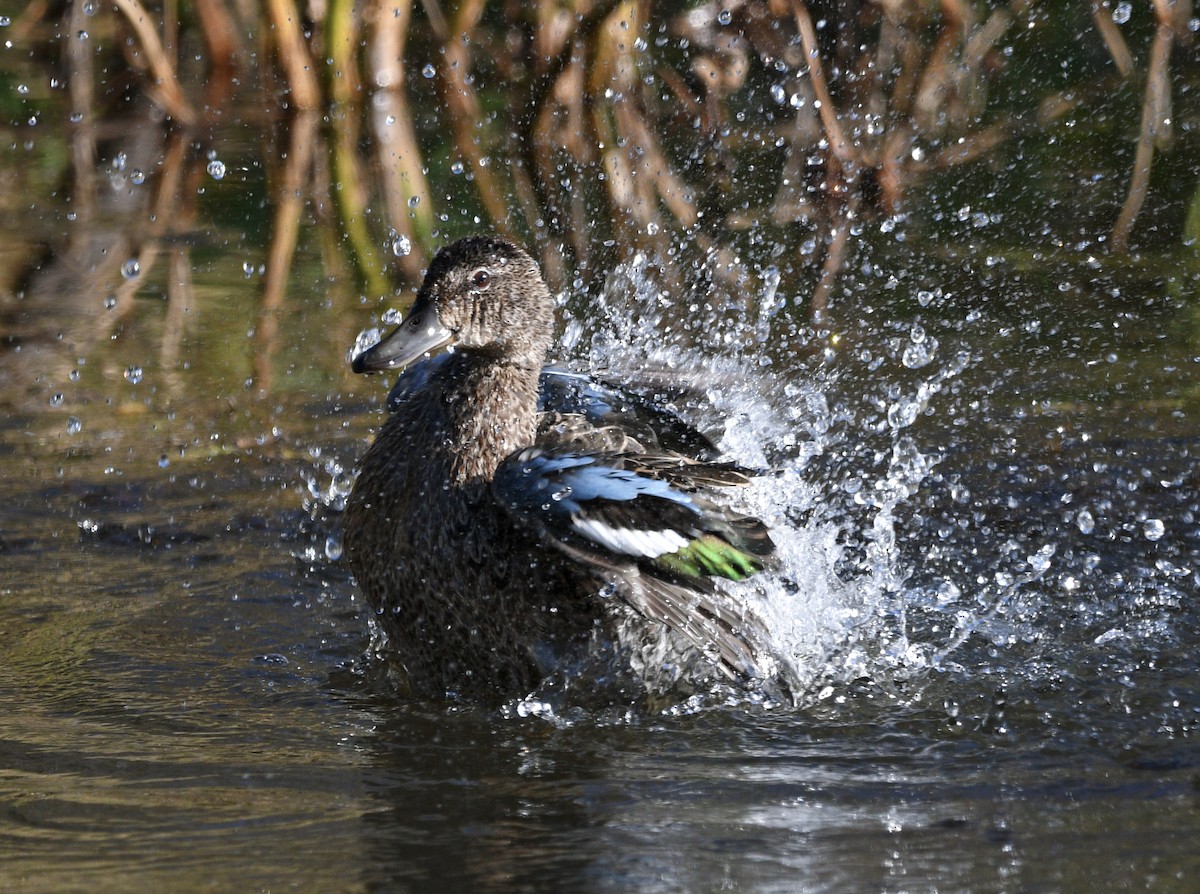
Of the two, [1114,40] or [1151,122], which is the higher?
[1114,40]

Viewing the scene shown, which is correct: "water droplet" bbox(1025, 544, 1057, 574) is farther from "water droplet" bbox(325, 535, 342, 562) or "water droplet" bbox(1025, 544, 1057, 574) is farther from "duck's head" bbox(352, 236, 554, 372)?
"water droplet" bbox(325, 535, 342, 562)

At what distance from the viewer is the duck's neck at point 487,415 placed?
4121 millimetres

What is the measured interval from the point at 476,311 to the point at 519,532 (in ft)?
2.04

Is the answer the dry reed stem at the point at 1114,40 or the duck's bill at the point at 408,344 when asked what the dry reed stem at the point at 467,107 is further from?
the dry reed stem at the point at 1114,40

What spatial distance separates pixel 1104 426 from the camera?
5.50 m

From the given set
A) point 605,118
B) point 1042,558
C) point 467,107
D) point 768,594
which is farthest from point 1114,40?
point 768,594

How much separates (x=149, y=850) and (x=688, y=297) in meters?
3.78

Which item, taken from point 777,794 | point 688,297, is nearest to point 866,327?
point 688,297

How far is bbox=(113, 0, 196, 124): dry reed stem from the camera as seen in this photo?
838cm

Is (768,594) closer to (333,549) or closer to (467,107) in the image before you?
(333,549)

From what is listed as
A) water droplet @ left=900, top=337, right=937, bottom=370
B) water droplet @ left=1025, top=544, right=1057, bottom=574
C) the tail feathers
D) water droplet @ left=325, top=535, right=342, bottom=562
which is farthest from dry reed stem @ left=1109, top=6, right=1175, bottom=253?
water droplet @ left=325, top=535, right=342, bottom=562

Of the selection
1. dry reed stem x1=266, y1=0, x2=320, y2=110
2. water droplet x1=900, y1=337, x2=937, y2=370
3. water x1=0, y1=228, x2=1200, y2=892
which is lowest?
water x1=0, y1=228, x2=1200, y2=892

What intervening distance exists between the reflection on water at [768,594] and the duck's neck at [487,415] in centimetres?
61

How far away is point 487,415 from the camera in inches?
164
